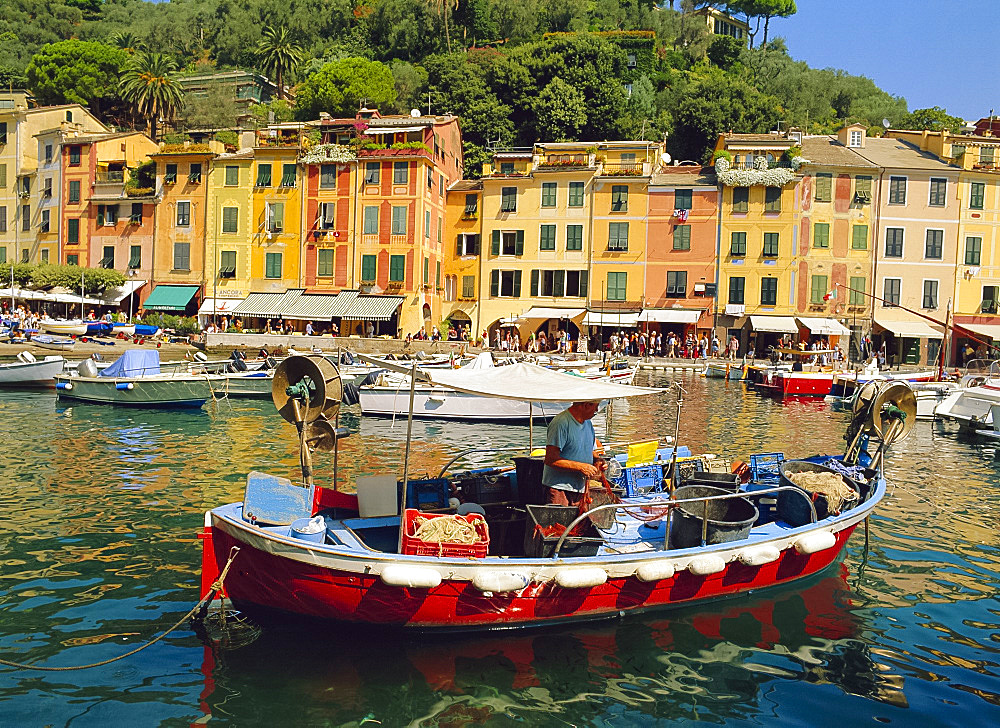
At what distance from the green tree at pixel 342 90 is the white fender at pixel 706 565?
177 ft

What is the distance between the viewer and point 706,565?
901cm

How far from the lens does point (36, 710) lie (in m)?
7.11

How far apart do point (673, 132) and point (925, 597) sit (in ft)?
184

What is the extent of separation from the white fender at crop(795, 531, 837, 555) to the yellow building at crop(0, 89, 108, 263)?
5350cm

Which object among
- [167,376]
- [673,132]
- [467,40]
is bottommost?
[167,376]

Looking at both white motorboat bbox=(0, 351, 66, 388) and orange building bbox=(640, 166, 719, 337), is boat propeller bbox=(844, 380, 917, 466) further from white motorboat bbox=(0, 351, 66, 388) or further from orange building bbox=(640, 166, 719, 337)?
orange building bbox=(640, 166, 719, 337)

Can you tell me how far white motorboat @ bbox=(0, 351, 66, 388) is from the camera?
2883 centimetres

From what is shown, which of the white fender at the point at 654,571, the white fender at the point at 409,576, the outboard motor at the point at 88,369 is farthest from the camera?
the outboard motor at the point at 88,369

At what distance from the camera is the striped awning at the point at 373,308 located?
46312 millimetres

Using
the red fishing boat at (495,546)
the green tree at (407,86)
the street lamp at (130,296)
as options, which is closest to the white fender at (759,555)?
the red fishing boat at (495,546)

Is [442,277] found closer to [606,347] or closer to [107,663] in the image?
[606,347]

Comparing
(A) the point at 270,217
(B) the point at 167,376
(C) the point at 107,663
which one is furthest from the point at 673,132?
(C) the point at 107,663

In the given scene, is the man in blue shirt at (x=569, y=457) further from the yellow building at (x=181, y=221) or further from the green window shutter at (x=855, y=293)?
the yellow building at (x=181, y=221)

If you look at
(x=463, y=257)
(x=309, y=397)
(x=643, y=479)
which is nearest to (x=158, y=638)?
(x=309, y=397)
